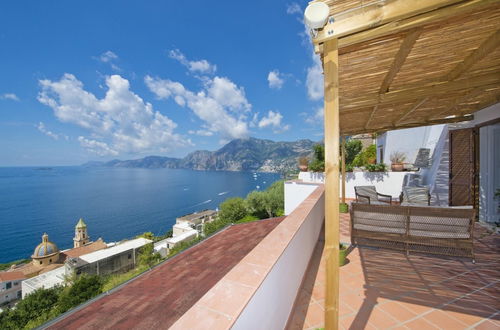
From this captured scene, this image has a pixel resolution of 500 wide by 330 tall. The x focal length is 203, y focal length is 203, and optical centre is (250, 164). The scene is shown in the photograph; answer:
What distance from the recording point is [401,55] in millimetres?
1898

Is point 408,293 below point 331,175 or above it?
below

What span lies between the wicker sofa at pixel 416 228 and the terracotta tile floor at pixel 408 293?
236 millimetres

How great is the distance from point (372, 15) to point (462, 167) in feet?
18.7

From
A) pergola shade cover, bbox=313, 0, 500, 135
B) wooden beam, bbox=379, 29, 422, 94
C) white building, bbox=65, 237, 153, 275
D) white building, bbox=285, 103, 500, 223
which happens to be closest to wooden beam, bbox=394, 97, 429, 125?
pergola shade cover, bbox=313, 0, 500, 135

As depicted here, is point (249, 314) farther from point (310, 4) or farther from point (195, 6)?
point (195, 6)

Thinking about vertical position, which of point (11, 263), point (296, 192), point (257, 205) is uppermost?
point (296, 192)

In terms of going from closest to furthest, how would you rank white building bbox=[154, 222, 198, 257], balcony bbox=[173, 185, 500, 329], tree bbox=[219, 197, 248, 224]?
balcony bbox=[173, 185, 500, 329]
tree bbox=[219, 197, 248, 224]
white building bbox=[154, 222, 198, 257]

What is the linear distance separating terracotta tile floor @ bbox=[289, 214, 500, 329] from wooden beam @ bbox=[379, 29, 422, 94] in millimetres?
2381

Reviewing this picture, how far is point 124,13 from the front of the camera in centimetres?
2567

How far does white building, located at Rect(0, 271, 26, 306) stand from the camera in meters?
20.1

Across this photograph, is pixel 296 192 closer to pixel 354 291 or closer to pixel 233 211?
pixel 354 291

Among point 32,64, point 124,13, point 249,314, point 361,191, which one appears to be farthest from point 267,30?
point 32,64

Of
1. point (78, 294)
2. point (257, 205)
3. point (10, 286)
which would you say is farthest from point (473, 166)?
point (10, 286)

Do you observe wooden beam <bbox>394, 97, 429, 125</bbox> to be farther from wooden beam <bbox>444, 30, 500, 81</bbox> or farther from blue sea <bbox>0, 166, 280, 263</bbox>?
blue sea <bbox>0, 166, 280, 263</bbox>
